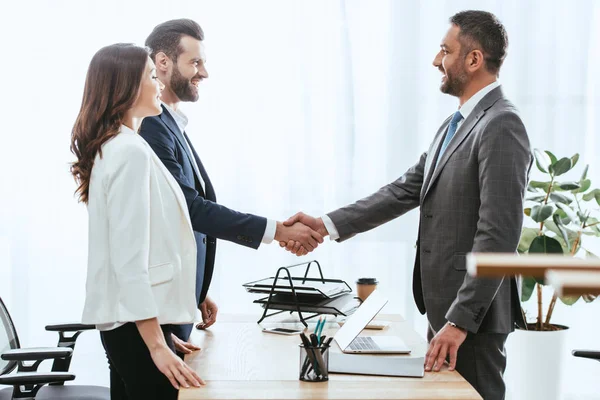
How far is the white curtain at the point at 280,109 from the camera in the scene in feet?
12.7

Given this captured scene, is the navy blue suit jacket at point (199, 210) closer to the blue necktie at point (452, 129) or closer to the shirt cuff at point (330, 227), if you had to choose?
the shirt cuff at point (330, 227)

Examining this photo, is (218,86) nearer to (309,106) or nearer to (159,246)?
(309,106)

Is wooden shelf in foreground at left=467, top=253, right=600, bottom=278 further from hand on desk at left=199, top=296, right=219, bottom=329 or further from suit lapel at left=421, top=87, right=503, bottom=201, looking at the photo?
hand on desk at left=199, top=296, right=219, bottom=329

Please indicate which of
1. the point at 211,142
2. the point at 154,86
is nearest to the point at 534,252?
the point at 211,142

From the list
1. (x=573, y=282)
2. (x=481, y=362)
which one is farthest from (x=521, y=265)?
(x=481, y=362)

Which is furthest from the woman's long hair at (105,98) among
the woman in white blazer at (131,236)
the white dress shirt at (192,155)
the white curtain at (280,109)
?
the white curtain at (280,109)

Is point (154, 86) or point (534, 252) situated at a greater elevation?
point (154, 86)

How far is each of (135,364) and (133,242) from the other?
312 millimetres

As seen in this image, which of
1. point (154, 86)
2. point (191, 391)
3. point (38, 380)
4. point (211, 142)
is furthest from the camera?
point (211, 142)

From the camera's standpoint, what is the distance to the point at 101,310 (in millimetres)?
1671

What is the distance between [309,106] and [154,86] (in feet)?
6.72

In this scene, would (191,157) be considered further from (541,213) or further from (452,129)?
(541,213)

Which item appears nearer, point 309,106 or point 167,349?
point 167,349

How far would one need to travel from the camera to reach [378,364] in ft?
6.17
